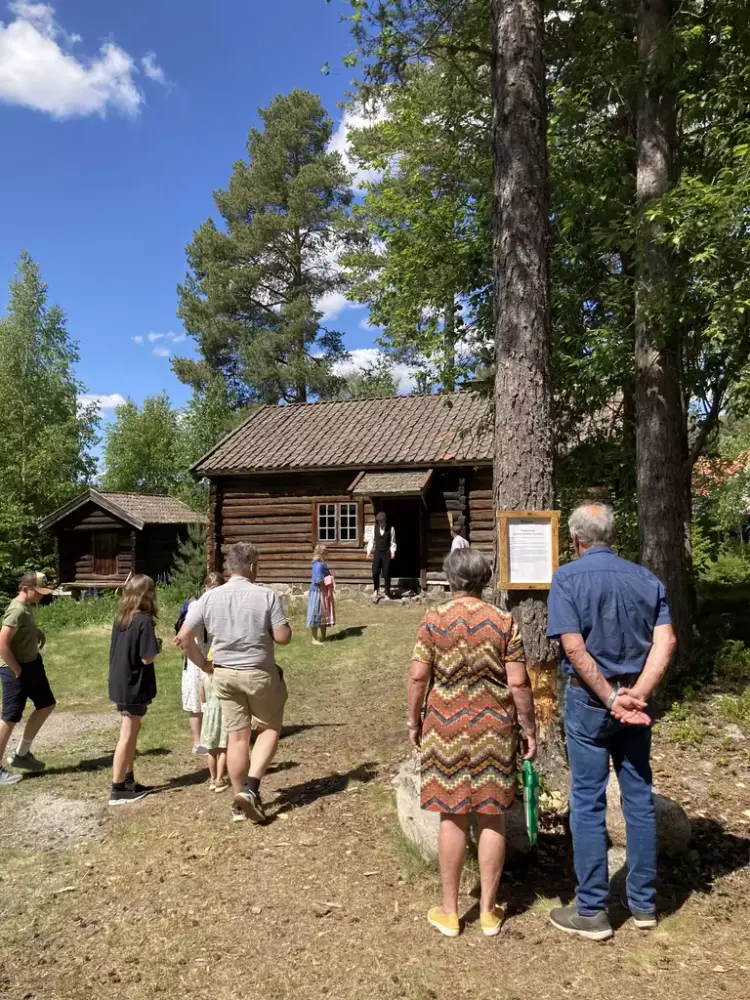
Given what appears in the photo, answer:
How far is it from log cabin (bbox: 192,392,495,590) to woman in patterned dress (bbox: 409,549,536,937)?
13.4 meters

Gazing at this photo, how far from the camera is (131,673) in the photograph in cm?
596

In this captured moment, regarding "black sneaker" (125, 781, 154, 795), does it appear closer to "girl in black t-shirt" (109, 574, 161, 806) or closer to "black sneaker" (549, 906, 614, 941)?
"girl in black t-shirt" (109, 574, 161, 806)

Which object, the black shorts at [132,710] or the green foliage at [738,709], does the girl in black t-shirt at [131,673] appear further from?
the green foliage at [738,709]

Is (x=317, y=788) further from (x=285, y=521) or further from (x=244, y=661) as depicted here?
(x=285, y=521)

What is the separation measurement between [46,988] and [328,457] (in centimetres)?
1596

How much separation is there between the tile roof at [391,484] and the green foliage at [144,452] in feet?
90.8

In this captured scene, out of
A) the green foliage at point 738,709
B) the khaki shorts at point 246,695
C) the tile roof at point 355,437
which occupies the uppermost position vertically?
the tile roof at point 355,437

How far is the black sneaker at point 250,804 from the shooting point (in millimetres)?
5031

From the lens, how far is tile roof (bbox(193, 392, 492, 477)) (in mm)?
18188

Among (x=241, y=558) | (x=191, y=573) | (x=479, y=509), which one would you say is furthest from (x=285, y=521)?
(x=241, y=558)

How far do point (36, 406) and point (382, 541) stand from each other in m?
21.1

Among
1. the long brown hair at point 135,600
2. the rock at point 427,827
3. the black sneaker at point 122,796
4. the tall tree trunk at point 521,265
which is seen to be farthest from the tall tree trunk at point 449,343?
the rock at point 427,827

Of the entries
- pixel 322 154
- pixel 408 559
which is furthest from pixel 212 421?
pixel 408 559

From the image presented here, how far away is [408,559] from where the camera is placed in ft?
69.2
